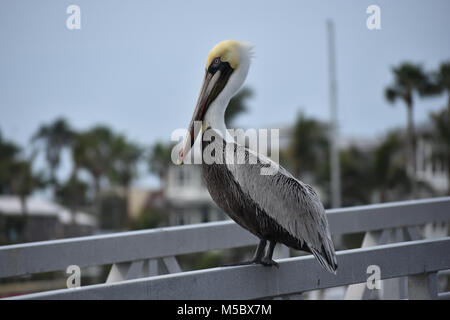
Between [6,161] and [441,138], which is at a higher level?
[441,138]

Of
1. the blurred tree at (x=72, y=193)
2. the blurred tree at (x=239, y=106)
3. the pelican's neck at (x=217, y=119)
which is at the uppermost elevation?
the blurred tree at (x=239, y=106)

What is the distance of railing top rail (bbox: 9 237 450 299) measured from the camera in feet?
9.09

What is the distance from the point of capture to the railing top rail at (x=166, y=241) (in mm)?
4160

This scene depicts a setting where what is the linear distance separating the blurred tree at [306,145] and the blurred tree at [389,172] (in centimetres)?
457

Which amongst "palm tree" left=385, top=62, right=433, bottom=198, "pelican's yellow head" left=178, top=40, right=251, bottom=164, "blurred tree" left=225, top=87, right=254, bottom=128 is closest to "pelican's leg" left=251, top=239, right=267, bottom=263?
"pelican's yellow head" left=178, top=40, right=251, bottom=164

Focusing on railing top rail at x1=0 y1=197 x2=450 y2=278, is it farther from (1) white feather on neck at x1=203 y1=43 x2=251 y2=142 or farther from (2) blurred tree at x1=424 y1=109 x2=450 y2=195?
(2) blurred tree at x1=424 y1=109 x2=450 y2=195

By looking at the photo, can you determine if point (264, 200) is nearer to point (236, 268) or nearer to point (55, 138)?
point (236, 268)

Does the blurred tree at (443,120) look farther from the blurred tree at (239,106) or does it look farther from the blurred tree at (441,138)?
the blurred tree at (239,106)

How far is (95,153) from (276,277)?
204 ft

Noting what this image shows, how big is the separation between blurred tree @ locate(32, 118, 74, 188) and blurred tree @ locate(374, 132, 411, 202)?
33.8 m

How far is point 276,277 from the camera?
328 cm

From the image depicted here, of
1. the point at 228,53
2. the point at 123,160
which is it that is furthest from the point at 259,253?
the point at 123,160

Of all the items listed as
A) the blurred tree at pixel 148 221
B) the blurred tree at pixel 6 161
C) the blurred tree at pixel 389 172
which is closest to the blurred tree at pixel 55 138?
the blurred tree at pixel 6 161
